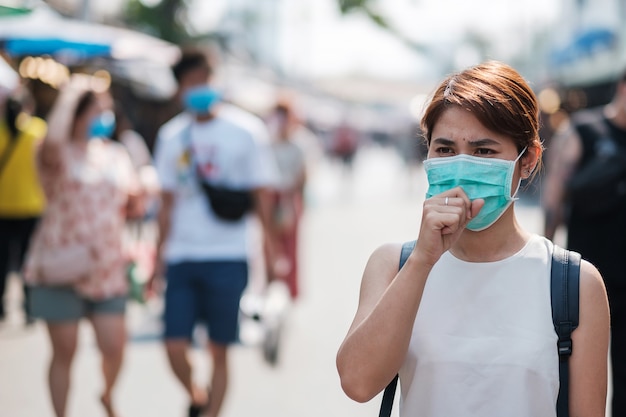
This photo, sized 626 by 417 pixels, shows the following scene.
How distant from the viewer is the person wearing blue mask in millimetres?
2473

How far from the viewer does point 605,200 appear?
5047mm

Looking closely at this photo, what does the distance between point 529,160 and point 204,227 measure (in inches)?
129

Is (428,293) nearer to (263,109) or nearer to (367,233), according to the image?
(367,233)

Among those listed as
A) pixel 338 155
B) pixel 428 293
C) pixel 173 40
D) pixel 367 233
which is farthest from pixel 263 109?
pixel 428 293

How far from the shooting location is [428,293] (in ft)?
8.59

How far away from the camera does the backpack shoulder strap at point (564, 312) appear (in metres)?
2.51

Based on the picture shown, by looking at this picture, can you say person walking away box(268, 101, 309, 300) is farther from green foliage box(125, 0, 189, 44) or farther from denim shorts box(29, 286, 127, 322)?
green foliage box(125, 0, 189, 44)

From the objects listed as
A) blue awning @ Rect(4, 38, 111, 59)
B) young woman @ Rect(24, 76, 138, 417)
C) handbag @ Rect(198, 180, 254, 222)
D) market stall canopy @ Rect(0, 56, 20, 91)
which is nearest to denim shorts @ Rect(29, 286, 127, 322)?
young woman @ Rect(24, 76, 138, 417)

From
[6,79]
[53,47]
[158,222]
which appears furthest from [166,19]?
[6,79]

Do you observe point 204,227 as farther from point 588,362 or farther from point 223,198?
point 588,362

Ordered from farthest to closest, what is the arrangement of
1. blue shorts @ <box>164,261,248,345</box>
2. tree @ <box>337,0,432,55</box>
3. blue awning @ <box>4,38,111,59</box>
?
blue awning @ <box>4,38,111,59</box> < tree @ <box>337,0,432,55</box> < blue shorts @ <box>164,261,248,345</box>

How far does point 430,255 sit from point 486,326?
30 cm

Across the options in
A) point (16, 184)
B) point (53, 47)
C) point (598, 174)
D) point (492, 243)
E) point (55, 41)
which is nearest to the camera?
point (492, 243)

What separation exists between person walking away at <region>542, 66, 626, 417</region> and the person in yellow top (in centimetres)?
486
